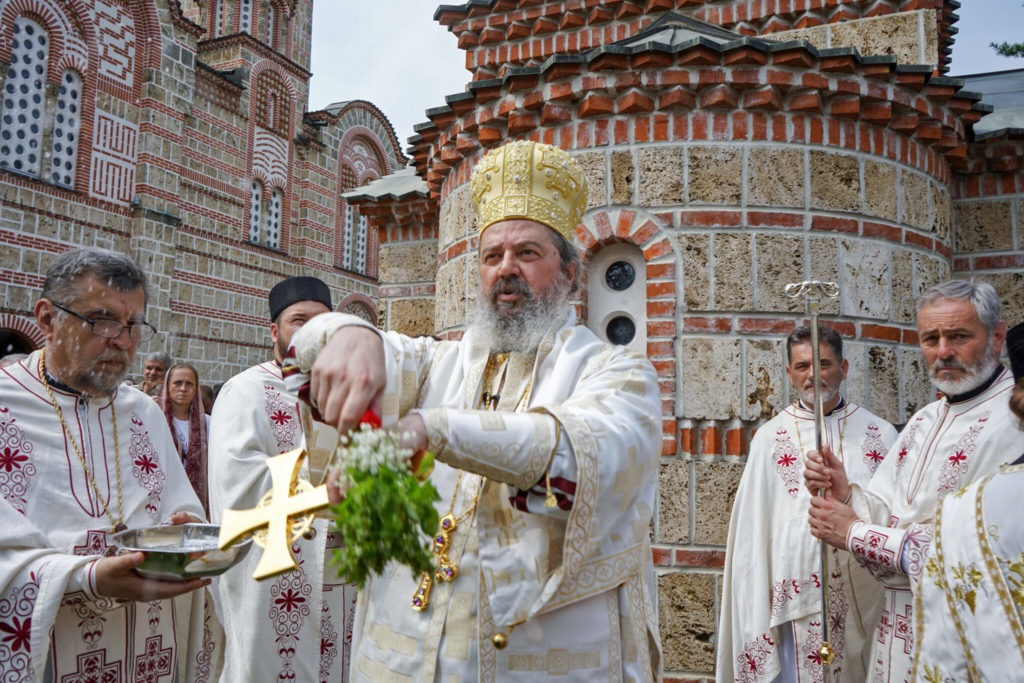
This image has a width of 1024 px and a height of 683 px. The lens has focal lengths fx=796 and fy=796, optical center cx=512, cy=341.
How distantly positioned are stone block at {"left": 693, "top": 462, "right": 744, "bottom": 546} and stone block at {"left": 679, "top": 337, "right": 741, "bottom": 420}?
30 cm

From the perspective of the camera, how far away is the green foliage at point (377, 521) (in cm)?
120

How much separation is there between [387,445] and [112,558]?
1.28 metres

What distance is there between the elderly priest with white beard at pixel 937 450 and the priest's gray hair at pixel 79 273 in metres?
2.63

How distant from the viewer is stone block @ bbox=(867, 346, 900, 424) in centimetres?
467

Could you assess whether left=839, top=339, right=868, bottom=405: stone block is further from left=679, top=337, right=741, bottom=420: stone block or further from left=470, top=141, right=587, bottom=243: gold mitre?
left=470, top=141, right=587, bottom=243: gold mitre

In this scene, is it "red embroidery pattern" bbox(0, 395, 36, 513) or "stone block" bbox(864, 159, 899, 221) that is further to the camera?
"stone block" bbox(864, 159, 899, 221)

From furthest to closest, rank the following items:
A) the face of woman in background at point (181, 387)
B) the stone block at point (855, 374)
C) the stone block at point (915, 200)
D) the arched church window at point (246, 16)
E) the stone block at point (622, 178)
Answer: the arched church window at point (246, 16)
the face of woman in background at point (181, 387)
the stone block at point (915, 200)
the stone block at point (622, 178)
the stone block at point (855, 374)

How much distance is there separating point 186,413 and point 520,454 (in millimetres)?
4335

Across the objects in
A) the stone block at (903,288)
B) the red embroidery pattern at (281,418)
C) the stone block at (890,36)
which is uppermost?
the stone block at (890,36)

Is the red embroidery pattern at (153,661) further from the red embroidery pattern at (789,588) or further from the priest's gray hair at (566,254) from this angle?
the red embroidery pattern at (789,588)

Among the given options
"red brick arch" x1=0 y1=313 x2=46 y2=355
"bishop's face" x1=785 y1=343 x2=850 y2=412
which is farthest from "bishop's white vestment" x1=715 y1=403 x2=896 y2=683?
"red brick arch" x1=0 y1=313 x2=46 y2=355

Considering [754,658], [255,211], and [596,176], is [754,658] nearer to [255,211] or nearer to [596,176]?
[596,176]

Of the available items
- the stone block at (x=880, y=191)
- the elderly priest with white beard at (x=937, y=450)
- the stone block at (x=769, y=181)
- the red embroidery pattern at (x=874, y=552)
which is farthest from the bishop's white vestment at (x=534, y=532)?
the stone block at (x=880, y=191)

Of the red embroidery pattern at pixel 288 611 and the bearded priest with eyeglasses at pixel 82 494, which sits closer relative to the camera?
the bearded priest with eyeglasses at pixel 82 494
